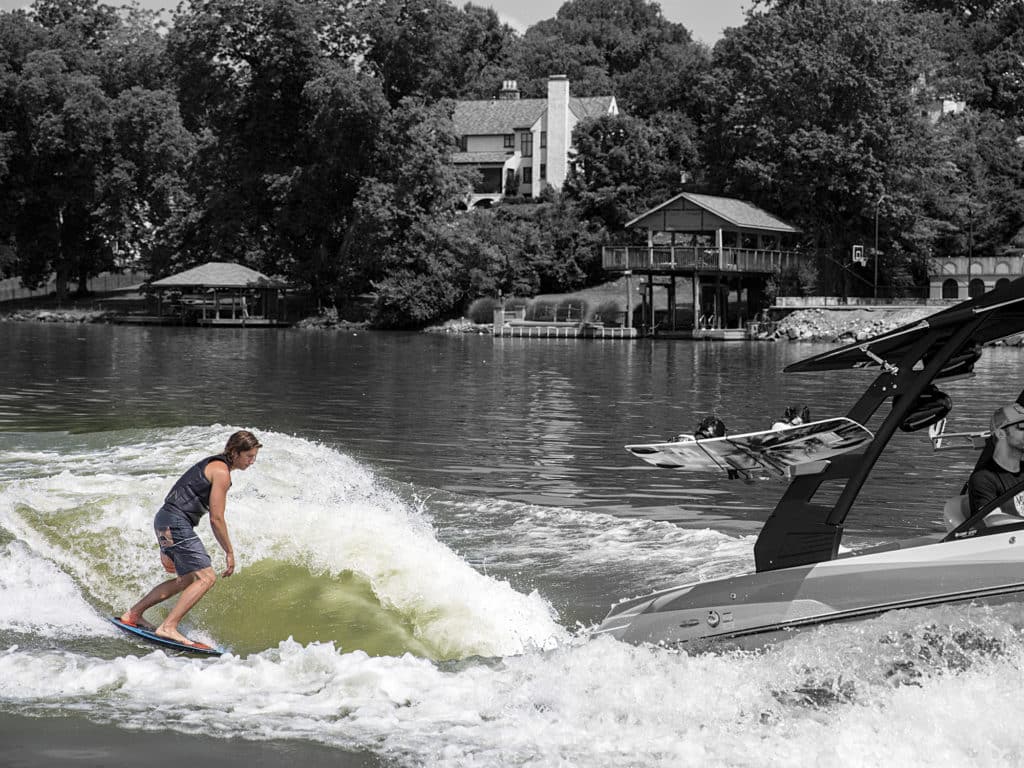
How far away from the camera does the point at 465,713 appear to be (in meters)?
9.23

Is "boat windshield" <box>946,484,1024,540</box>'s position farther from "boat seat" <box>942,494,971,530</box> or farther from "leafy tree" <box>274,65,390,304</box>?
"leafy tree" <box>274,65,390,304</box>

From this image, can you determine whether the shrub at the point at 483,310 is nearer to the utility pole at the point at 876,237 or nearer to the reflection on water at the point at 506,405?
the reflection on water at the point at 506,405

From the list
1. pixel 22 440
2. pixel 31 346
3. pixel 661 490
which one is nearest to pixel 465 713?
pixel 661 490

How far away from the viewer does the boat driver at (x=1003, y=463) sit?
923cm

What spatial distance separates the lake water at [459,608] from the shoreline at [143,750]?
0.11 m

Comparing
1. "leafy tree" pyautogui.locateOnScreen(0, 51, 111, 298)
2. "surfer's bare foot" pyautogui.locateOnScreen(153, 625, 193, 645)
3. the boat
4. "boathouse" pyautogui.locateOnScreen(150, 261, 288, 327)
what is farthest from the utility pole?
"surfer's bare foot" pyautogui.locateOnScreen(153, 625, 193, 645)

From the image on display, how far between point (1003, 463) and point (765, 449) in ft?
5.43

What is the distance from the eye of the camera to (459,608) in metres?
12.3

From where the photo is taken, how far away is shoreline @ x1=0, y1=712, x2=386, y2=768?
8336mm

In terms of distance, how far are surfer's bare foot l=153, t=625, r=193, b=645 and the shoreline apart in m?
2.08

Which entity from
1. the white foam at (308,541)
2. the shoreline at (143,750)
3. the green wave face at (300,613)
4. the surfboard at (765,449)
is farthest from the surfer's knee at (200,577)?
the surfboard at (765,449)

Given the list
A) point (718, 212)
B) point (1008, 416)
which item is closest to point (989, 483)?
point (1008, 416)

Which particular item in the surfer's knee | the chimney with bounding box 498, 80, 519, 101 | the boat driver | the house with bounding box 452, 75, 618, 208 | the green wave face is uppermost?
the chimney with bounding box 498, 80, 519, 101

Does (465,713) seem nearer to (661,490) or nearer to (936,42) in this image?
(661,490)
